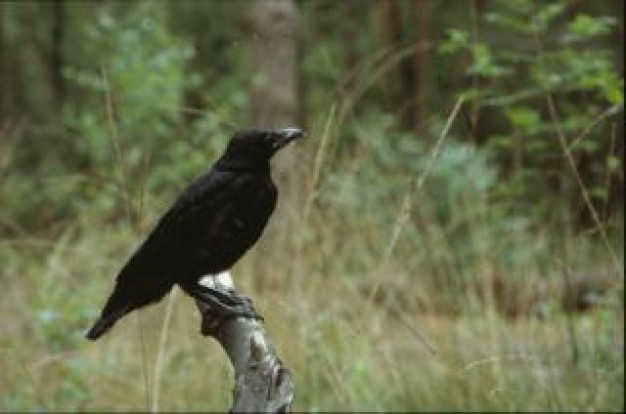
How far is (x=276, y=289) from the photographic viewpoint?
6.13 meters

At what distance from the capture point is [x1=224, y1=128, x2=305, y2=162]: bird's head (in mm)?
2631

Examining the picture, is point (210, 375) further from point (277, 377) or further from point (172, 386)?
point (277, 377)

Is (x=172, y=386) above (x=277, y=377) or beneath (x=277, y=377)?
beneath

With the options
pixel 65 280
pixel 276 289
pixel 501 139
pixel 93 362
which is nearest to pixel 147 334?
pixel 93 362

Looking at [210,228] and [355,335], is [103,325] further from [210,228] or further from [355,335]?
[355,335]

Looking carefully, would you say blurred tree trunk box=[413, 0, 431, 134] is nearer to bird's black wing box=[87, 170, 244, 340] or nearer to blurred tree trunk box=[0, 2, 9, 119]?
blurred tree trunk box=[0, 2, 9, 119]

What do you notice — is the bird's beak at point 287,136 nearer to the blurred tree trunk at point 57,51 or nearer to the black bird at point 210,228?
A: the black bird at point 210,228

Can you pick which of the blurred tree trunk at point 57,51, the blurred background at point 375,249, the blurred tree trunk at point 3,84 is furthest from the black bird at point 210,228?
the blurred tree trunk at point 3,84

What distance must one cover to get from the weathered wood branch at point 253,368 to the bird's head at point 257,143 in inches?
15.1

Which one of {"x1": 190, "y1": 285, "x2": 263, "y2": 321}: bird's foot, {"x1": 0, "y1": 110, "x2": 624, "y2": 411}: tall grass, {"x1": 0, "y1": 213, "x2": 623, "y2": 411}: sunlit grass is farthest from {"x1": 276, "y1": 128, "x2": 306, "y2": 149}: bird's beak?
{"x1": 0, "y1": 213, "x2": 623, "y2": 411}: sunlit grass

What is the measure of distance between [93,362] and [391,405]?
4.53 ft

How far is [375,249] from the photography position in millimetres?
5906

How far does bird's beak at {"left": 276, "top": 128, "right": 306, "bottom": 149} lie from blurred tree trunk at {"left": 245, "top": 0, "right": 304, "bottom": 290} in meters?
2.63

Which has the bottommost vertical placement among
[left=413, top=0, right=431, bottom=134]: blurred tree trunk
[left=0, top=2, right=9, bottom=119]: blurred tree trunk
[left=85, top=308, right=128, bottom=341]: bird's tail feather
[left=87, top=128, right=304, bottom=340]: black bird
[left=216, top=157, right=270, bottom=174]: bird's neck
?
[left=0, top=2, right=9, bottom=119]: blurred tree trunk
